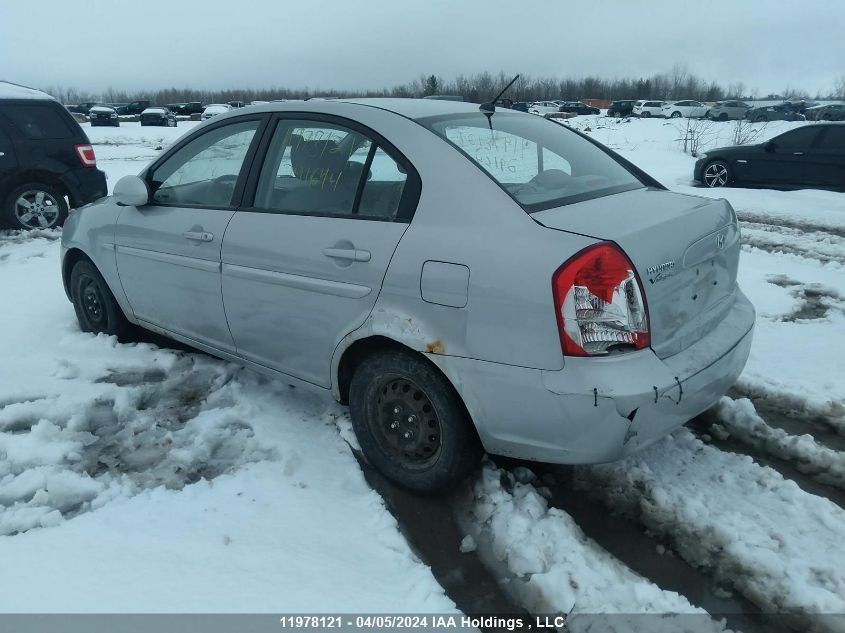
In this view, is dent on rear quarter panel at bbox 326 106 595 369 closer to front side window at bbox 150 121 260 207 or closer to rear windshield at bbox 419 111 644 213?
rear windshield at bbox 419 111 644 213

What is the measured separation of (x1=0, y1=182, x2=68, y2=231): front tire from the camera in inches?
326

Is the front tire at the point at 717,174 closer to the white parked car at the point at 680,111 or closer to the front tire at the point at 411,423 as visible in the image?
the front tire at the point at 411,423

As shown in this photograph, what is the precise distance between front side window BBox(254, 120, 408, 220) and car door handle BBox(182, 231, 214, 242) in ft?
1.17

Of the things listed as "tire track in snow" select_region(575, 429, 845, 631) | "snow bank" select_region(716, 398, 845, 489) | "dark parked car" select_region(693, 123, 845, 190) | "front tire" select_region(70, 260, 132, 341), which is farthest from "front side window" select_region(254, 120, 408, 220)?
"dark parked car" select_region(693, 123, 845, 190)

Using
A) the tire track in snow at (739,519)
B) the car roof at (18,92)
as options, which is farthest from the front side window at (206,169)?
the car roof at (18,92)

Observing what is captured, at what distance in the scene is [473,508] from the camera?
9.18ft

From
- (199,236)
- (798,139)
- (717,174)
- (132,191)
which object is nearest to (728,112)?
(717,174)

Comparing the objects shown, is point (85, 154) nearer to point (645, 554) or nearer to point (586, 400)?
point (586, 400)

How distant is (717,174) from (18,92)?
38.4 feet

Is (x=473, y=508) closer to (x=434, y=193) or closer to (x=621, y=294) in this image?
(x=621, y=294)

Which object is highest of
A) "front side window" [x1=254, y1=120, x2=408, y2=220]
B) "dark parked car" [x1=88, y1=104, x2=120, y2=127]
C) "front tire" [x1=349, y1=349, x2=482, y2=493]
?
"dark parked car" [x1=88, y1=104, x2=120, y2=127]

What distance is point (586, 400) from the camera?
7.48 feet

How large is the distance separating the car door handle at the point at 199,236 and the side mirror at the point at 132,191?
51cm

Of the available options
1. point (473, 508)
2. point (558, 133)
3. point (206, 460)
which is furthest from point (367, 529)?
point (558, 133)
